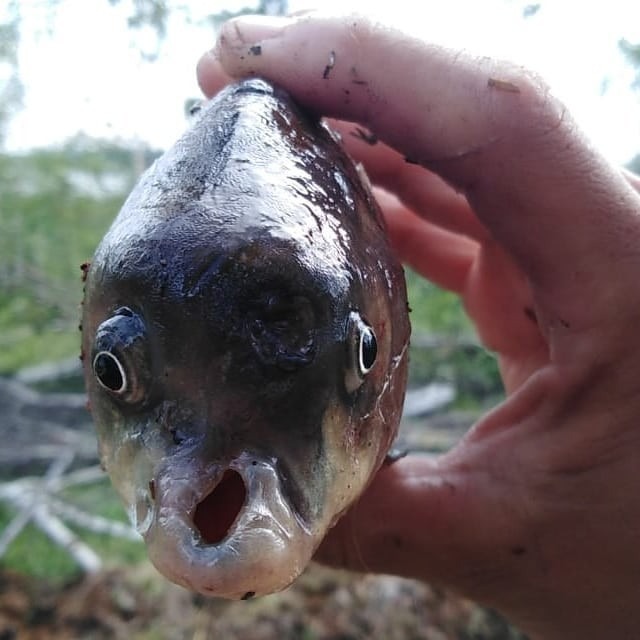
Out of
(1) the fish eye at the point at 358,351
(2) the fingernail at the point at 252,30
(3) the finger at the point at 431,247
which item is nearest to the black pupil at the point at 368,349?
(1) the fish eye at the point at 358,351

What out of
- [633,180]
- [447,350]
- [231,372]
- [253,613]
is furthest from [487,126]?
[447,350]

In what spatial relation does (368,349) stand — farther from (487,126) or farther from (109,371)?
(487,126)

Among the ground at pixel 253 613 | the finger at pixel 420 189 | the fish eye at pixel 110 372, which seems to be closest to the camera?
the fish eye at pixel 110 372

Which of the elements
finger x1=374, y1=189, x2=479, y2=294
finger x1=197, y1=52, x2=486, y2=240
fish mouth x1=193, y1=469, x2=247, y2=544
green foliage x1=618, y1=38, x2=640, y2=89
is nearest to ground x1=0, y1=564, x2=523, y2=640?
finger x1=374, y1=189, x2=479, y2=294

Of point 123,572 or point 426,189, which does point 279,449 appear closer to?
point 426,189

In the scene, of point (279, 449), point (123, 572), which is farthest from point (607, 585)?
point (123, 572)

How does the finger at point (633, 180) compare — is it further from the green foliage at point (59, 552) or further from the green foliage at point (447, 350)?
the green foliage at point (59, 552)

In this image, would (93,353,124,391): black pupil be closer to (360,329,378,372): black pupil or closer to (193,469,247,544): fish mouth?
(193,469,247,544): fish mouth
